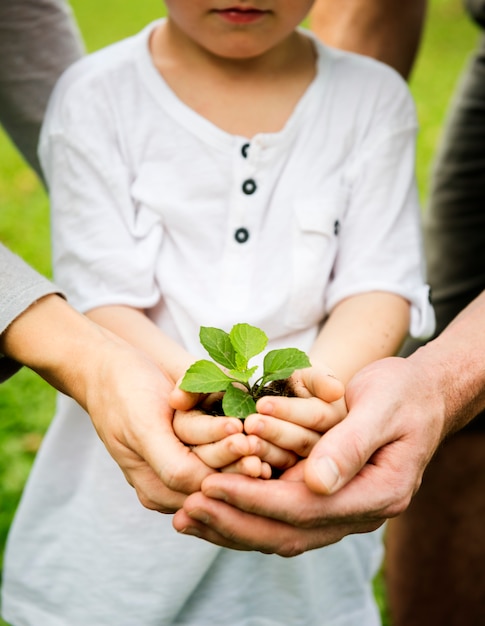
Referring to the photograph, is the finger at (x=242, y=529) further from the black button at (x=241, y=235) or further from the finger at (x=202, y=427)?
the black button at (x=241, y=235)

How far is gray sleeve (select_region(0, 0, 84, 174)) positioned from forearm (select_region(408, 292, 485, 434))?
1250mm

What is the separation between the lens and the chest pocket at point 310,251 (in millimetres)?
1964

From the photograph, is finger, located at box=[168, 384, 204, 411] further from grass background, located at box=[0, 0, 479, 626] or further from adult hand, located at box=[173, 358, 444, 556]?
grass background, located at box=[0, 0, 479, 626]

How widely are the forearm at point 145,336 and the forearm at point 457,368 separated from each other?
470 millimetres

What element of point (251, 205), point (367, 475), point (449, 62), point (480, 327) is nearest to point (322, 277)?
point (251, 205)

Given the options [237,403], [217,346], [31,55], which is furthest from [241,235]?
[31,55]

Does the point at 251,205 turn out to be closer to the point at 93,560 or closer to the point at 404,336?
the point at 404,336

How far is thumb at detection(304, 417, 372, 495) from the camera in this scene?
1.46 meters

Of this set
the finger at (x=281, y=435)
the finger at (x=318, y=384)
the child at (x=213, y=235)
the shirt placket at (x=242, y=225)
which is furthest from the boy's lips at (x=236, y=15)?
the finger at (x=281, y=435)

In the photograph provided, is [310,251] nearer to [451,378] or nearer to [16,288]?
[451,378]

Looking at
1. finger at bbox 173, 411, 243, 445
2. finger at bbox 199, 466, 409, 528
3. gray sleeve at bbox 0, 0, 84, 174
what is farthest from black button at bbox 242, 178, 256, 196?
gray sleeve at bbox 0, 0, 84, 174

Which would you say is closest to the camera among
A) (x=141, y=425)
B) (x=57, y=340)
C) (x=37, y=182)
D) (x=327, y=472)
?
(x=327, y=472)

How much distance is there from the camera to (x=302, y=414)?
1574mm

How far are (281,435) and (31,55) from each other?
139cm
